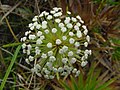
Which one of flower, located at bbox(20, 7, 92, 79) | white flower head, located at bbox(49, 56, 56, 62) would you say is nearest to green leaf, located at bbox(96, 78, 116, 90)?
flower, located at bbox(20, 7, 92, 79)

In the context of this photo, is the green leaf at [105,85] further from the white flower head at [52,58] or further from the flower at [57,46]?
the white flower head at [52,58]

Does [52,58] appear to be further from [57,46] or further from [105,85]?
[105,85]

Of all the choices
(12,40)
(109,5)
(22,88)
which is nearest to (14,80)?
(22,88)

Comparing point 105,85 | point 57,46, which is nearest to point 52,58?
point 57,46

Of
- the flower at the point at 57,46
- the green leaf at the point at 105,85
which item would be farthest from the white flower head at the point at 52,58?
the green leaf at the point at 105,85

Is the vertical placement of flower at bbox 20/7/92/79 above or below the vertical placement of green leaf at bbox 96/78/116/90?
above

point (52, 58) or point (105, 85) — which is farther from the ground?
point (52, 58)

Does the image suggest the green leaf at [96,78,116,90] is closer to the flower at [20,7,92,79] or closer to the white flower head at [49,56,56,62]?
the flower at [20,7,92,79]

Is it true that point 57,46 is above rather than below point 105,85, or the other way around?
above

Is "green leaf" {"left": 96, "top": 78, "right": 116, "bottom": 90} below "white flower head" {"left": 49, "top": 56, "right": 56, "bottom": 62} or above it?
below

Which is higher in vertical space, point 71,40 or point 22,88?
point 71,40

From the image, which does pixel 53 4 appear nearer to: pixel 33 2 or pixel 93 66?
pixel 33 2
